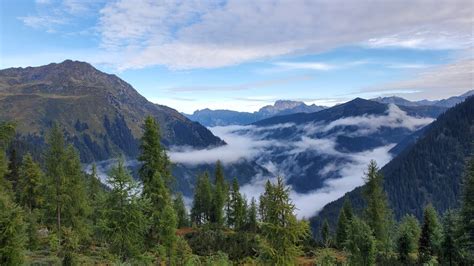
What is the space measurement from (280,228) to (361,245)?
667 inches

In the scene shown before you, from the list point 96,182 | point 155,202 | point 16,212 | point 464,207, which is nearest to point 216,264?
point 155,202

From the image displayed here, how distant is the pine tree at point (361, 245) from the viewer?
36031mm

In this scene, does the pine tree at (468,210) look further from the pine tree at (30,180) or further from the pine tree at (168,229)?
the pine tree at (30,180)

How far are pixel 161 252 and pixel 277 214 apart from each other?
1486 centimetres

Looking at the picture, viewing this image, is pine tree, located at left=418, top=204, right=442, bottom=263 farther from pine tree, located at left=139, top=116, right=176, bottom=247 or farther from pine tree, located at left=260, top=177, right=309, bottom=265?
pine tree, located at left=260, top=177, right=309, bottom=265

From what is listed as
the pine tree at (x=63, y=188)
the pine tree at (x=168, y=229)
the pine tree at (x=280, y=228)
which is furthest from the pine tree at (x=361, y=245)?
the pine tree at (x=63, y=188)

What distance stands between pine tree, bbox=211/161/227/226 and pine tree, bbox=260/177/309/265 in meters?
63.7

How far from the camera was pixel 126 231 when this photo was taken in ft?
84.1

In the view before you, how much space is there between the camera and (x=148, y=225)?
102ft

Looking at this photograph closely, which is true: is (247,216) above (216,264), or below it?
below

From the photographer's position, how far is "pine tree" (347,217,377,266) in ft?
118

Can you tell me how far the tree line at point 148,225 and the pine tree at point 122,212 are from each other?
0.21 feet

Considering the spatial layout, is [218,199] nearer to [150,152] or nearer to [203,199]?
[203,199]

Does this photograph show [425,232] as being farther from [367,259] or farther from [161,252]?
[161,252]
